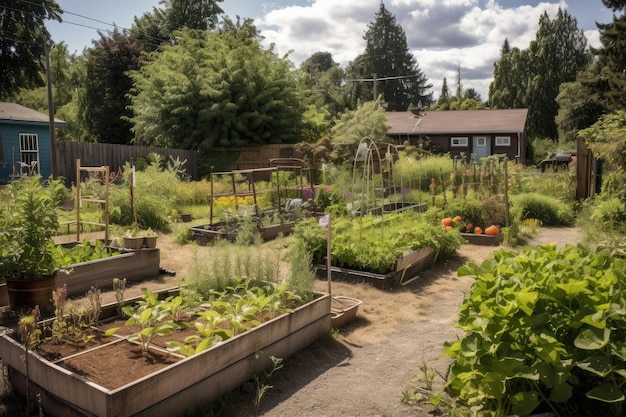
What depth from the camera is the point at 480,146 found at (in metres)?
29.1

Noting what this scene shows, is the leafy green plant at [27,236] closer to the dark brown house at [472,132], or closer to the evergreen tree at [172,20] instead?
the dark brown house at [472,132]

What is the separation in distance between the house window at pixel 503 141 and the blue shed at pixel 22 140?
2194cm

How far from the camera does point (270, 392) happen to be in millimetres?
3510

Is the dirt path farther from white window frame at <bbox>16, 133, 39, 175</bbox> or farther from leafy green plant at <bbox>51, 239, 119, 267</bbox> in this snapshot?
white window frame at <bbox>16, 133, 39, 175</bbox>

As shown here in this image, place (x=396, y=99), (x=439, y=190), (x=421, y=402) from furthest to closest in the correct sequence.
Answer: (x=396, y=99)
(x=439, y=190)
(x=421, y=402)

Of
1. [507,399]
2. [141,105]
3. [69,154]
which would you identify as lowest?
[507,399]

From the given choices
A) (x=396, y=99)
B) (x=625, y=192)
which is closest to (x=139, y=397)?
(x=625, y=192)

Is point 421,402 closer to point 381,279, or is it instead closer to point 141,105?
point 381,279

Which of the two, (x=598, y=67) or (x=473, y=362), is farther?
(x=598, y=67)

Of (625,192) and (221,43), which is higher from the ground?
(221,43)

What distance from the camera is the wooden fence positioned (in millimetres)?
16422

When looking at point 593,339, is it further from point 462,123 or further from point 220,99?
point 462,123

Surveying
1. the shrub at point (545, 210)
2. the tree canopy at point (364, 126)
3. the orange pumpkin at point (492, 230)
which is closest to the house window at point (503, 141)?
the tree canopy at point (364, 126)

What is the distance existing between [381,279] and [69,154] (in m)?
13.9
